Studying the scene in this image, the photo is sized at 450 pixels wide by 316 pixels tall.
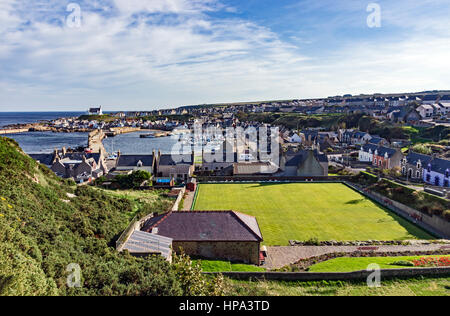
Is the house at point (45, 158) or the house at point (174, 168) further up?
the house at point (45, 158)

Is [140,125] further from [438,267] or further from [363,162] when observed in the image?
[438,267]

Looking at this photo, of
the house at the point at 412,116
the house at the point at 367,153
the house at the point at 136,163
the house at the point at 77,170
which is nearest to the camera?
the house at the point at 77,170

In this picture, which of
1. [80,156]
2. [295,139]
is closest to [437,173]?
[295,139]

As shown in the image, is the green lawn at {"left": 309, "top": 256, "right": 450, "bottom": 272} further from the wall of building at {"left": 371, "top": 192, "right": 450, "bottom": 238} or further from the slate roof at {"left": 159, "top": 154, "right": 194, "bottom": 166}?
the slate roof at {"left": 159, "top": 154, "right": 194, "bottom": 166}

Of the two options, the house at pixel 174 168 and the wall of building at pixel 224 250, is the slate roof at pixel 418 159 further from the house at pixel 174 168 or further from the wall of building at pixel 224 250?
the wall of building at pixel 224 250

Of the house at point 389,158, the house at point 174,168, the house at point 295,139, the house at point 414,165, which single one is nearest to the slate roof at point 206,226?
the house at point 174,168

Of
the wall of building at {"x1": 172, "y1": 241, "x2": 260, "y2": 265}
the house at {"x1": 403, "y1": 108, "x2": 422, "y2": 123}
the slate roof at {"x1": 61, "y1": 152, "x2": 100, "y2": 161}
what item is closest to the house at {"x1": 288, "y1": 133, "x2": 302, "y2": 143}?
the house at {"x1": 403, "y1": 108, "x2": 422, "y2": 123}

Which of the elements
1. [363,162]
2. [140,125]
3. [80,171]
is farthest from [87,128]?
[363,162]
